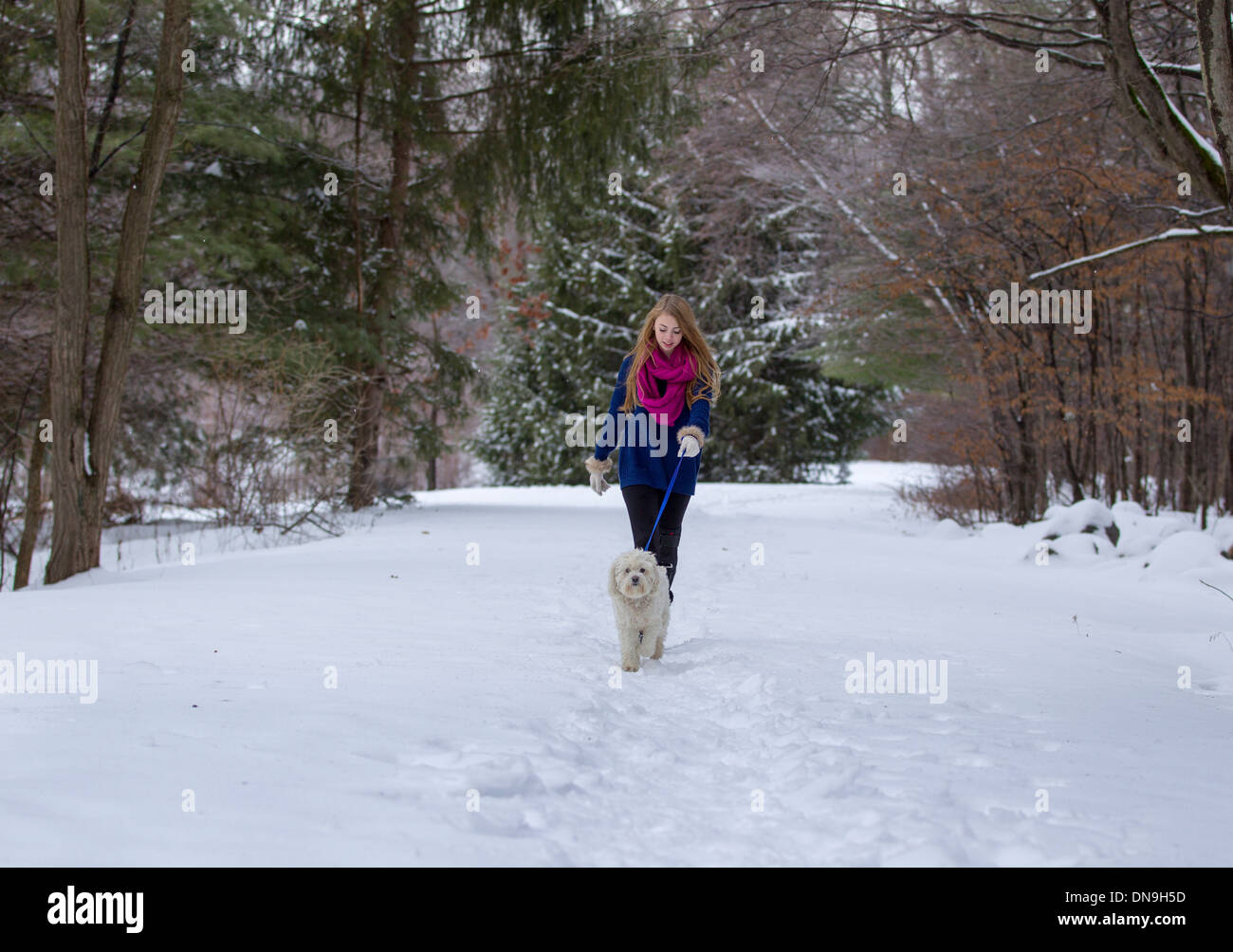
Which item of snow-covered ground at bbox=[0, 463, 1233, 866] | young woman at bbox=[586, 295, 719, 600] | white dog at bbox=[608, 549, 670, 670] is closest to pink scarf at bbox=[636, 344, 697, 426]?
young woman at bbox=[586, 295, 719, 600]

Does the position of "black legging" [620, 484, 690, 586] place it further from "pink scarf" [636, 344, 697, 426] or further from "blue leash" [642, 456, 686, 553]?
"pink scarf" [636, 344, 697, 426]

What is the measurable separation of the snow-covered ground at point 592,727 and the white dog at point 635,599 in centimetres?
20

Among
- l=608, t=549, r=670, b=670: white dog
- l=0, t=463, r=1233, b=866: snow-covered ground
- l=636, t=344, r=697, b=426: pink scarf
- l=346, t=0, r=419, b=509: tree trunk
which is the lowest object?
l=0, t=463, r=1233, b=866: snow-covered ground

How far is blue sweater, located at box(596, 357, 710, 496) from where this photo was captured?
5.62 meters

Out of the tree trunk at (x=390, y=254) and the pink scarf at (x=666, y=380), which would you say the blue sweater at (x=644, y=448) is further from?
the tree trunk at (x=390, y=254)

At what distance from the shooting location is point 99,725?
11.3ft

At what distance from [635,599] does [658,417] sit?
122 centimetres

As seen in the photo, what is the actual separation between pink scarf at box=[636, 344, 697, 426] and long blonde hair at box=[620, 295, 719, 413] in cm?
3

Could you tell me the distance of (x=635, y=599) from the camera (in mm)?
5043

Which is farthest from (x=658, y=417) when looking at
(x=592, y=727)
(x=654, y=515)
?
(x=592, y=727)

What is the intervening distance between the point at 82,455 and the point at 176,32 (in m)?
3.82

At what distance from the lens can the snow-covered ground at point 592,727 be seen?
276cm
